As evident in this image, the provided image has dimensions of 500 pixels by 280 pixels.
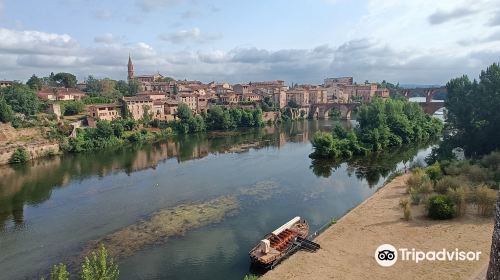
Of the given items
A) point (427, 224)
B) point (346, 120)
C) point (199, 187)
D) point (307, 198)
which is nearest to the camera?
point (427, 224)

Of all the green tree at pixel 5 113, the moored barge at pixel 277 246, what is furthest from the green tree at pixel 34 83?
the moored barge at pixel 277 246

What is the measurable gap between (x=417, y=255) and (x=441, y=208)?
15.4 feet

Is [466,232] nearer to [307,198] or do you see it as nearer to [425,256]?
[425,256]

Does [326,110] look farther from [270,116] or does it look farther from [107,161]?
[107,161]

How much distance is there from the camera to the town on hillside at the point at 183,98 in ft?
212

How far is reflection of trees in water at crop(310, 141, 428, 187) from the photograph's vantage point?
34.6 meters

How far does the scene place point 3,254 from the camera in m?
19.6

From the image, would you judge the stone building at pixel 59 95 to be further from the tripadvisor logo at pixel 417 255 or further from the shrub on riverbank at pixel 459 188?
the tripadvisor logo at pixel 417 255

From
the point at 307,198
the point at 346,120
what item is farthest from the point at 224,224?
the point at 346,120

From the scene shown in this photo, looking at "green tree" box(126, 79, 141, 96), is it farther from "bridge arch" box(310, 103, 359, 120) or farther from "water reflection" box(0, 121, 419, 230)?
"bridge arch" box(310, 103, 359, 120)

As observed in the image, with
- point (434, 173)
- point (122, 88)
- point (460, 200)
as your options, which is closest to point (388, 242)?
point (460, 200)

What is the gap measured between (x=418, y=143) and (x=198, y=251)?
42606mm

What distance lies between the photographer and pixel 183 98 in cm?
7931

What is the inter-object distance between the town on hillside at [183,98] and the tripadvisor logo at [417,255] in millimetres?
52146
